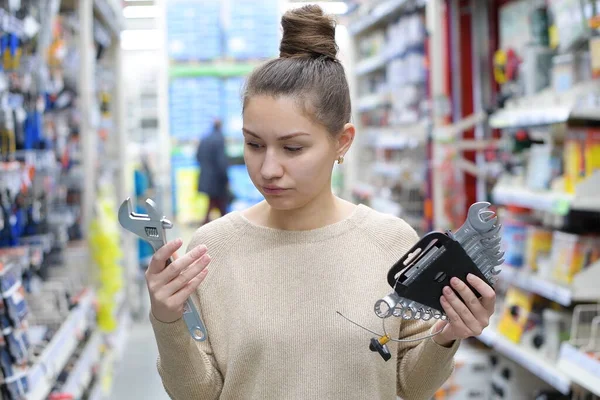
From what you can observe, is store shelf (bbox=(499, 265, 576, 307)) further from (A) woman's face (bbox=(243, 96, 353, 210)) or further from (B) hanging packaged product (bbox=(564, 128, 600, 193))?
(A) woman's face (bbox=(243, 96, 353, 210))

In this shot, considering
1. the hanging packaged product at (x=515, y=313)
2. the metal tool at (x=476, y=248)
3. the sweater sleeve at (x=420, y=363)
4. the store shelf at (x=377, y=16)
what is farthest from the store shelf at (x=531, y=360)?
the store shelf at (x=377, y=16)

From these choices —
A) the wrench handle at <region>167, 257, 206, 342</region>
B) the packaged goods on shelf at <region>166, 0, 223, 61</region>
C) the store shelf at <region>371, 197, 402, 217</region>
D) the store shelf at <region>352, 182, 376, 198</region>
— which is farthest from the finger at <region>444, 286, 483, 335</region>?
the packaged goods on shelf at <region>166, 0, 223, 61</region>

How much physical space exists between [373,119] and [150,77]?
361 inches

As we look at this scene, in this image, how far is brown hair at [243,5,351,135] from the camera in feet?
5.50

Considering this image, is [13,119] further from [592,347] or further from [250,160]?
[592,347]

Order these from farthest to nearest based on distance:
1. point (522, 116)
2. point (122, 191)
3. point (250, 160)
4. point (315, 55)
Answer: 1. point (122, 191)
2. point (522, 116)
3. point (315, 55)
4. point (250, 160)

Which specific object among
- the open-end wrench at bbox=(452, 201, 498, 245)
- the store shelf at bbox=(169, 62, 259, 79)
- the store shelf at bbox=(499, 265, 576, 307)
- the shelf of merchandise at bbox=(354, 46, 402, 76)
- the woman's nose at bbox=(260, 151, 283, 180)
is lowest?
the store shelf at bbox=(499, 265, 576, 307)

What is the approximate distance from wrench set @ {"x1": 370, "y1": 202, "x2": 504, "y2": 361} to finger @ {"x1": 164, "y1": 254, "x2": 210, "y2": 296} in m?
0.33

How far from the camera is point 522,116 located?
3.74 meters

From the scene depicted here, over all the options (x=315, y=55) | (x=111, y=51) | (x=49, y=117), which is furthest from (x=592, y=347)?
(x=111, y=51)

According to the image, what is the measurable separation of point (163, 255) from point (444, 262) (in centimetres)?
49

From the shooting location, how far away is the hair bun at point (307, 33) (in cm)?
177

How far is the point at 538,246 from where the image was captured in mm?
3850

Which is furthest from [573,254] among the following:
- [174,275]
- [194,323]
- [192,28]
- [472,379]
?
[192,28]
